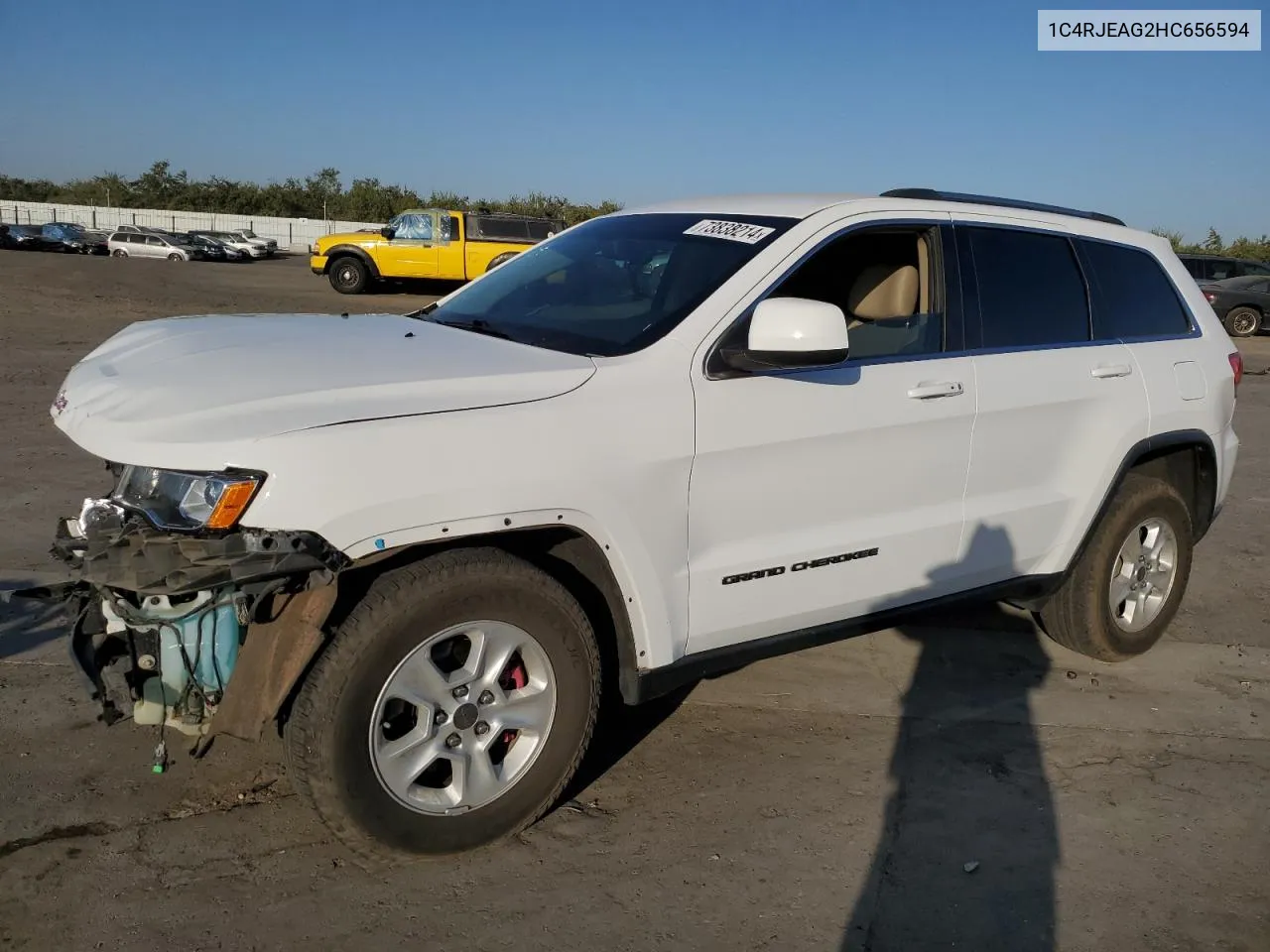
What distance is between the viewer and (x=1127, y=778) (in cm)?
387

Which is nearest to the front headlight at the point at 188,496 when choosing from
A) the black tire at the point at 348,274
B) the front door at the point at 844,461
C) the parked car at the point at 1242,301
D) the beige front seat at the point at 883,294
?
the front door at the point at 844,461

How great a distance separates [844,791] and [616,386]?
1639 mm

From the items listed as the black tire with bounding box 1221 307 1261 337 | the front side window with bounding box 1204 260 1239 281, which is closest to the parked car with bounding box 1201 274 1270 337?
the black tire with bounding box 1221 307 1261 337

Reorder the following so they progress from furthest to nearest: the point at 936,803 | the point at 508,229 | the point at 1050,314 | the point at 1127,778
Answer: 1. the point at 508,229
2. the point at 1050,314
3. the point at 1127,778
4. the point at 936,803

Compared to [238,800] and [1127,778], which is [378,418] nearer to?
[238,800]

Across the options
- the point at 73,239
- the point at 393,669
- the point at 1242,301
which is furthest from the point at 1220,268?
the point at 73,239

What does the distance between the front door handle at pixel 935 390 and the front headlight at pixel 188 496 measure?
7.45ft

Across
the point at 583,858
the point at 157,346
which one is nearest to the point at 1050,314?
the point at 583,858

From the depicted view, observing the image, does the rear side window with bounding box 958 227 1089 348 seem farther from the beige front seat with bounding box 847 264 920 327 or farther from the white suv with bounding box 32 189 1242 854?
the beige front seat with bounding box 847 264 920 327

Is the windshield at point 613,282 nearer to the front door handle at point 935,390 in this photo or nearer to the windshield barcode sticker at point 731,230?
the windshield barcode sticker at point 731,230

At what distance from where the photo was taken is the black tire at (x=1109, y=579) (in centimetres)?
470

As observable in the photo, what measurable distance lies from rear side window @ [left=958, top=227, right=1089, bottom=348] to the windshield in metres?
0.98

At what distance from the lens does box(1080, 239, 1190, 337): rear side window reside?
4.70 m

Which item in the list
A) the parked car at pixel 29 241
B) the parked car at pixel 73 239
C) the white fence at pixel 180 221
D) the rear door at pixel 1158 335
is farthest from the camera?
the white fence at pixel 180 221
